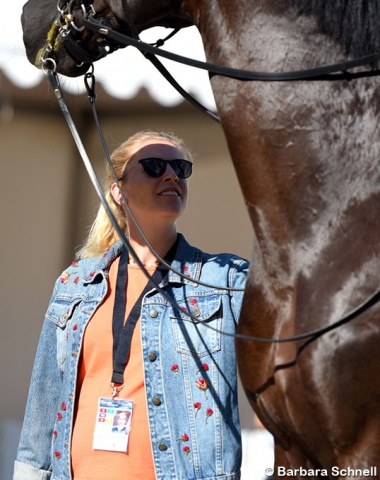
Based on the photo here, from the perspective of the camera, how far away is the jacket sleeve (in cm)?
242

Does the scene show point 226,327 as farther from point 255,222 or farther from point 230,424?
point 255,222

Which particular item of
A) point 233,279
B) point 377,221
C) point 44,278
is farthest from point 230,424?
point 44,278

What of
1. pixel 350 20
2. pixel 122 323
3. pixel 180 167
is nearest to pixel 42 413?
pixel 122 323

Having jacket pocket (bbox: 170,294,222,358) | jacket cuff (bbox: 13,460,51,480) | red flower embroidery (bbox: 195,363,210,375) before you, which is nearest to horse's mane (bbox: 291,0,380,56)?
jacket pocket (bbox: 170,294,222,358)

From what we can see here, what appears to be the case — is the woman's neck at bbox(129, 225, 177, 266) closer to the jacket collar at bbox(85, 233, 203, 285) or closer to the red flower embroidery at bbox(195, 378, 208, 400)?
the jacket collar at bbox(85, 233, 203, 285)

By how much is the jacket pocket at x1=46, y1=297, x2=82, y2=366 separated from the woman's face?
319 mm

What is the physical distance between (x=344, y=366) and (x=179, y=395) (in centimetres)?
63

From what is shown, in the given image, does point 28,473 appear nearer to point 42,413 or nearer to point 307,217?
point 42,413

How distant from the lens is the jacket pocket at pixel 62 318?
239 centimetres

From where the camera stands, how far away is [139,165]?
2521mm

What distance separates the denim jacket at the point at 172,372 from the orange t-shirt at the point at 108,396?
0.03 meters

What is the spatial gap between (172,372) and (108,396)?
7.1 inches

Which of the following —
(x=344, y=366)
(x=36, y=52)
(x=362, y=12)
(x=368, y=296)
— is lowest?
(x=344, y=366)

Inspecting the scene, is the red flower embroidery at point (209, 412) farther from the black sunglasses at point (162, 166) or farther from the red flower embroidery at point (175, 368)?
the black sunglasses at point (162, 166)
